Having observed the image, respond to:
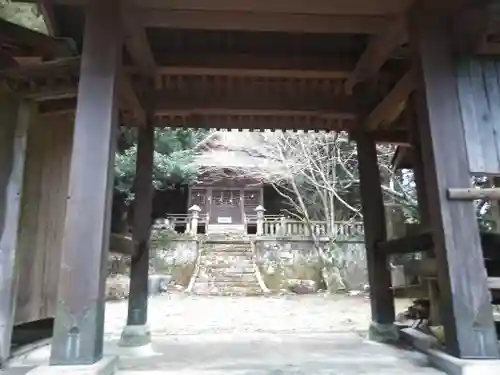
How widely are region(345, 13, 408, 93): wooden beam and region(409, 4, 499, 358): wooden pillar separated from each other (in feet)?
0.57

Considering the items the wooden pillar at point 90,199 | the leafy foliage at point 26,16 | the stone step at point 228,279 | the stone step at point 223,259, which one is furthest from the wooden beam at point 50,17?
the stone step at point 223,259

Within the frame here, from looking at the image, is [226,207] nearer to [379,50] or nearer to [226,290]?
[226,290]

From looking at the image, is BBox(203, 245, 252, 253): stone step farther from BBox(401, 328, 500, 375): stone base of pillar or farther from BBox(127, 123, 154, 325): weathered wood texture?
BBox(401, 328, 500, 375): stone base of pillar

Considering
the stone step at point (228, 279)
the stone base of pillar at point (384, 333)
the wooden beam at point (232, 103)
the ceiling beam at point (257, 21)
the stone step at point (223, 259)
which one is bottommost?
the stone base of pillar at point (384, 333)

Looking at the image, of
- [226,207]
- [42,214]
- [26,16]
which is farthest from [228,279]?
[26,16]

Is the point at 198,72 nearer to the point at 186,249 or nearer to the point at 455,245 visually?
the point at 455,245

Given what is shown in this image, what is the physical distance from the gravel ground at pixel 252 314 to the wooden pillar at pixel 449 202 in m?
2.80

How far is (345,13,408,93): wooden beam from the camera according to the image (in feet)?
10.5

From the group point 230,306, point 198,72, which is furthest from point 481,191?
point 230,306

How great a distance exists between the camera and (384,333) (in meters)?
4.12

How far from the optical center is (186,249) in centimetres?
1620

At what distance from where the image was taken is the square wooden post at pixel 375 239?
4238mm

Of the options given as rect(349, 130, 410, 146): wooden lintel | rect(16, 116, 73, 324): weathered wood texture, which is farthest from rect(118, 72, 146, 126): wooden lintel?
rect(349, 130, 410, 146): wooden lintel

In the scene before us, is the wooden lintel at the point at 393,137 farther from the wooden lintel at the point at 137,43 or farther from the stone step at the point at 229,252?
the stone step at the point at 229,252
